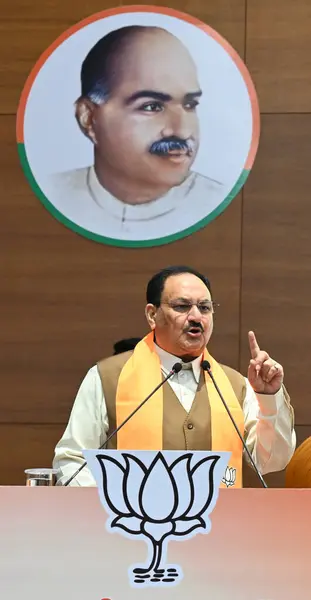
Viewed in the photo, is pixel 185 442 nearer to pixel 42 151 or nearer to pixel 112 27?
pixel 42 151

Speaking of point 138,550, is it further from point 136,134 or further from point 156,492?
point 136,134

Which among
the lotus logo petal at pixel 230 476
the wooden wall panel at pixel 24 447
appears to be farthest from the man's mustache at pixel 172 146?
the lotus logo petal at pixel 230 476

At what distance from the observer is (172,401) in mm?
2320

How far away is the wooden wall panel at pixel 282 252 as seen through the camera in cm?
307

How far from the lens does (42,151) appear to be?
313 centimetres

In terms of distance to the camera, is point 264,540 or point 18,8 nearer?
point 264,540

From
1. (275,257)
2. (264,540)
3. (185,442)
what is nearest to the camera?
(264,540)

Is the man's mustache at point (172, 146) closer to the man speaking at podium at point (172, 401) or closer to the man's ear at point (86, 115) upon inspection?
the man's ear at point (86, 115)

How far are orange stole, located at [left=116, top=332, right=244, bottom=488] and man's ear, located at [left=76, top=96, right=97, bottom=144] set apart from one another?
113cm

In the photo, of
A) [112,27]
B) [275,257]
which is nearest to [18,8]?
[112,27]

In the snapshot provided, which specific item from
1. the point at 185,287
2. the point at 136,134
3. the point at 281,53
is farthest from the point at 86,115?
the point at 185,287

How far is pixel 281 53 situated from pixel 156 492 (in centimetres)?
219

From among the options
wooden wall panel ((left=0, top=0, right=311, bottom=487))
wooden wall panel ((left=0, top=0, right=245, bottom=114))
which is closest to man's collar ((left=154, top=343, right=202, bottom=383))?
wooden wall panel ((left=0, top=0, right=311, bottom=487))

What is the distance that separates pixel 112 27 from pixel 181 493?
2.23 m
